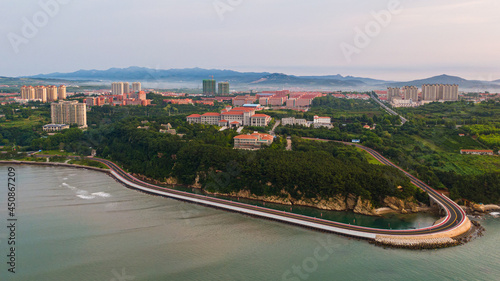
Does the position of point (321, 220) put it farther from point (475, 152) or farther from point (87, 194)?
point (475, 152)

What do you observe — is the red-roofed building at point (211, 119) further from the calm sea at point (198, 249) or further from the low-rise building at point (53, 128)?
the calm sea at point (198, 249)

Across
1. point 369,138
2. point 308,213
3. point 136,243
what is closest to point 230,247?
point 136,243

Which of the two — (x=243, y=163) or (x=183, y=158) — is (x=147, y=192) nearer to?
(x=183, y=158)

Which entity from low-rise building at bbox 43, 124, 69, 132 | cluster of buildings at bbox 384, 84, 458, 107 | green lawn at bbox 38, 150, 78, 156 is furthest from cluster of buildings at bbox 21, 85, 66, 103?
cluster of buildings at bbox 384, 84, 458, 107

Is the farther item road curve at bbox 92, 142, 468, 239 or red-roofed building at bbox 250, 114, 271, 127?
red-roofed building at bbox 250, 114, 271, 127

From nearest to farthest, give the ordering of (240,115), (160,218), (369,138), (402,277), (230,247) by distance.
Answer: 1. (402,277)
2. (230,247)
3. (160,218)
4. (369,138)
5. (240,115)

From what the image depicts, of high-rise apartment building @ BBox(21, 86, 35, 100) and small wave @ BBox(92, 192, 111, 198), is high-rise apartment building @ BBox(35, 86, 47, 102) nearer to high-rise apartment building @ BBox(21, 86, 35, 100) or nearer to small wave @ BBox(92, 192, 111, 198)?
high-rise apartment building @ BBox(21, 86, 35, 100)

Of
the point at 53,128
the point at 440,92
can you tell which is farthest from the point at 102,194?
the point at 440,92
